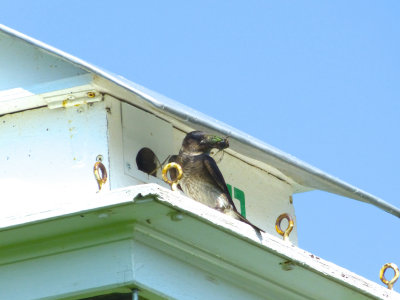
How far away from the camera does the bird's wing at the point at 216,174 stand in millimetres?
6398

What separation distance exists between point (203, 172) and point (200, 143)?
128mm

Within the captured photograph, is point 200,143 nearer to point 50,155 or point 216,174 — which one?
point 216,174

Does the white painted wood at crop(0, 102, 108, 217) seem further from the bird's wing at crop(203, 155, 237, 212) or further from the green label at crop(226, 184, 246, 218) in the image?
the green label at crop(226, 184, 246, 218)

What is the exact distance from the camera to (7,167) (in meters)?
6.23

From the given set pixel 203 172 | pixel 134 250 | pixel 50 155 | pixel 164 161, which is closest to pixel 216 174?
pixel 203 172

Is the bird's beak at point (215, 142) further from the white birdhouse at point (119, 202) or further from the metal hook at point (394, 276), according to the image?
Result: the metal hook at point (394, 276)

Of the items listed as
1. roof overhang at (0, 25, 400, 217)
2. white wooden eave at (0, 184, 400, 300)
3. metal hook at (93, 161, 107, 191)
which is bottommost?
white wooden eave at (0, 184, 400, 300)

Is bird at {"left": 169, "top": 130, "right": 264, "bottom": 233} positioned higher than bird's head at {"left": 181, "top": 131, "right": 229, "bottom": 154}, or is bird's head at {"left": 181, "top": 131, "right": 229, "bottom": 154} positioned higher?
bird's head at {"left": 181, "top": 131, "right": 229, "bottom": 154}

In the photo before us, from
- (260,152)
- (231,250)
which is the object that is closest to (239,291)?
(231,250)

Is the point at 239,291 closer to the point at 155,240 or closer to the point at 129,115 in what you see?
the point at 155,240

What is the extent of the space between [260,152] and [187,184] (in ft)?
2.05

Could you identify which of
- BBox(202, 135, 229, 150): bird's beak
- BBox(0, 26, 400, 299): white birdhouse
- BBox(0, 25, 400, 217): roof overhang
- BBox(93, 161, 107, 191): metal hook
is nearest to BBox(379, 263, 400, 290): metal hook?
BBox(0, 26, 400, 299): white birdhouse

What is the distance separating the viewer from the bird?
251 inches

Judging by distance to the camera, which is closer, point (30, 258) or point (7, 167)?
point (30, 258)
